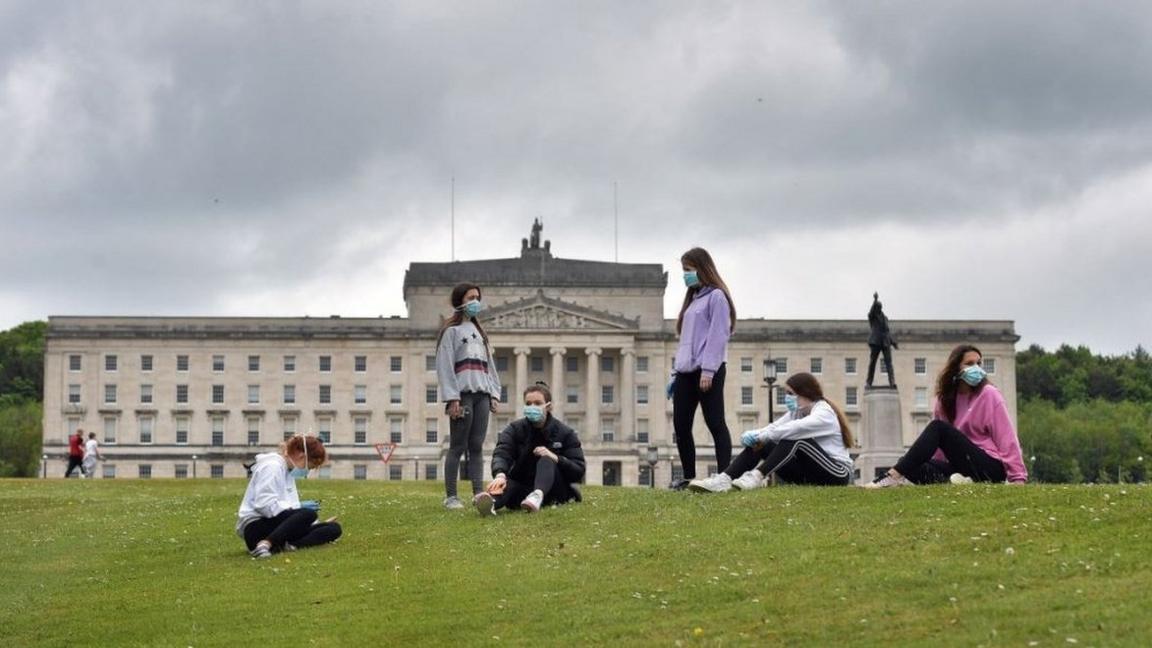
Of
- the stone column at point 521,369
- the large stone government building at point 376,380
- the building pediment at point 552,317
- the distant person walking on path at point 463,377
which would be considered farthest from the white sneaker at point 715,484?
the building pediment at point 552,317

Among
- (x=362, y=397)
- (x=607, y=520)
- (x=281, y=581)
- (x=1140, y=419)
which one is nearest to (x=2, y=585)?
(x=281, y=581)

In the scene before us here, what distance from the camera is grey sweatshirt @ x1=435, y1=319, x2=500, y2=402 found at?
977 inches

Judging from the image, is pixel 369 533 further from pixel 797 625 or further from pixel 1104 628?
pixel 1104 628

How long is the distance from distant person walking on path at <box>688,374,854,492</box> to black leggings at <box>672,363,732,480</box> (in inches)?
38.0

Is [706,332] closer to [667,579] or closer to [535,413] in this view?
[535,413]

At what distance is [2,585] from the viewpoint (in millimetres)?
19984

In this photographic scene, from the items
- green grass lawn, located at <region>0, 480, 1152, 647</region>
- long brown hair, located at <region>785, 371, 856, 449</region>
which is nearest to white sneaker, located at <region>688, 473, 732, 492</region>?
green grass lawn, located at <region>0, 480, 1152, 647</region>

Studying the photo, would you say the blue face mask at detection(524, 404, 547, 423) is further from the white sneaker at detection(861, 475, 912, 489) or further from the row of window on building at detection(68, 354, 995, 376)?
the row of window on building at detection(68, 354, 995, 376)

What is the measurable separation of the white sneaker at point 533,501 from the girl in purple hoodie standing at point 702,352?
82.3 inches

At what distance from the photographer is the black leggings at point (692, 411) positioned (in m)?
23.5

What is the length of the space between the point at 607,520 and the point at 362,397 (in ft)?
403

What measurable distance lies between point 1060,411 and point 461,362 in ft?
Answer: 470

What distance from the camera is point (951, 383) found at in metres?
22.1

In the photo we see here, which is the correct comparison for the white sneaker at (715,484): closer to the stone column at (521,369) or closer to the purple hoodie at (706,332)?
the purple hoodie at (706,332)
